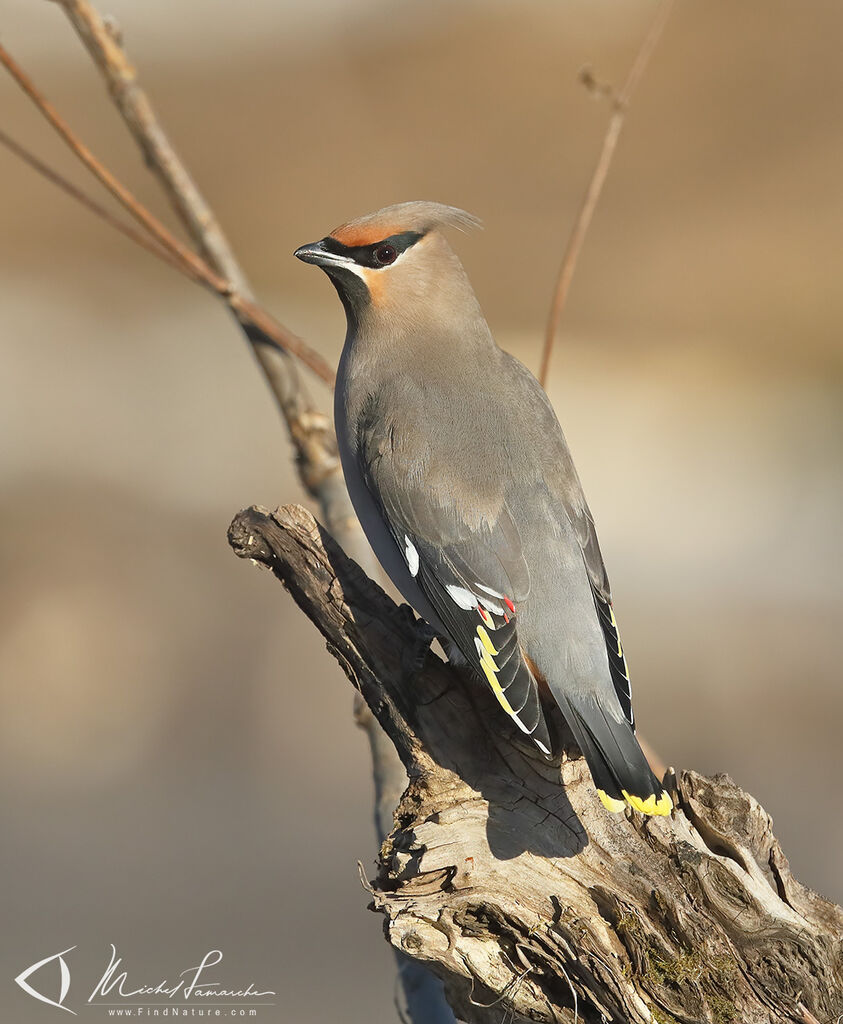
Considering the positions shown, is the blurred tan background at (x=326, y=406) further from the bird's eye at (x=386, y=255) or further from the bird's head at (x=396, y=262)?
the bird's eye at (x=386, y=255)

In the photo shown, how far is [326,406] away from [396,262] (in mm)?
7064

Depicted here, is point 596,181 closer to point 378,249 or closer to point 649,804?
point 378,249

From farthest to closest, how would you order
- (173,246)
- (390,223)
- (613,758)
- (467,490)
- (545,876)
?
(390,223), (467,490), (173,246), (613,758), (545,876)

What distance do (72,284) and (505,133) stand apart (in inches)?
226

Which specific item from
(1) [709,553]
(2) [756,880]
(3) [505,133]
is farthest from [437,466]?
(3) [505,133]

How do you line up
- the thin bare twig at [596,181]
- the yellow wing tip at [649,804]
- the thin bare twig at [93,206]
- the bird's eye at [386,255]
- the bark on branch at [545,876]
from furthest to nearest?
the bird's eye at [386,255] → the thin bare twig at [596,181] → the thin bare twig at [93,206] → the yellow wing tip at [649,804] → the bark on branch at [545,876]

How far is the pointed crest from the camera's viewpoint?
425cm

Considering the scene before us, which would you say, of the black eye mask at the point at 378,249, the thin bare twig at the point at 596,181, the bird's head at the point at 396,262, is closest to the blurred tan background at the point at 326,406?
the bird's head at the point at 396,262

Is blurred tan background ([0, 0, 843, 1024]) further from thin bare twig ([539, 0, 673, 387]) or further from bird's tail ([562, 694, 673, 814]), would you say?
thin bare twig ([539, 0, 673, 387])

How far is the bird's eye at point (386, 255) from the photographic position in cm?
436

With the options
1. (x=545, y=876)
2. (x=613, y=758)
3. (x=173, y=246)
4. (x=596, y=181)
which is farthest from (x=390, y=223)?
(x=545, y=876)

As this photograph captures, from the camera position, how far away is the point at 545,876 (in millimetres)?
3086

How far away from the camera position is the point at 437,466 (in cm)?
394

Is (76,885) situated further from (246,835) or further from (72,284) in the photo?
(72,284)
